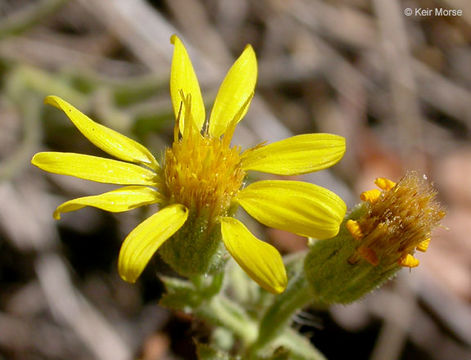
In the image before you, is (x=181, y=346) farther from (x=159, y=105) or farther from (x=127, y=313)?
(x=159, y=105)

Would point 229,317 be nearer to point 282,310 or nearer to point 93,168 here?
point 282,310

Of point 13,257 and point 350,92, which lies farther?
point 350,92

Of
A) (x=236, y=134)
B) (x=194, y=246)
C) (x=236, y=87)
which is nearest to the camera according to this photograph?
(x=194, y=246)

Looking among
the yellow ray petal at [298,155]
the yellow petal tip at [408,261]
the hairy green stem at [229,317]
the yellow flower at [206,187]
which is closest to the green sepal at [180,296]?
the hairy green stem at [229,317]

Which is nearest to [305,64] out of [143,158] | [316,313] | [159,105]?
[159,105]

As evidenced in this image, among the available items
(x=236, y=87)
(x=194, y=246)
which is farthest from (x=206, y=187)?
(x=236, y=87)

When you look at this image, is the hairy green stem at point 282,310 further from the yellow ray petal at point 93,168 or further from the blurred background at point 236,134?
the yellow ray petal at point 93,168
